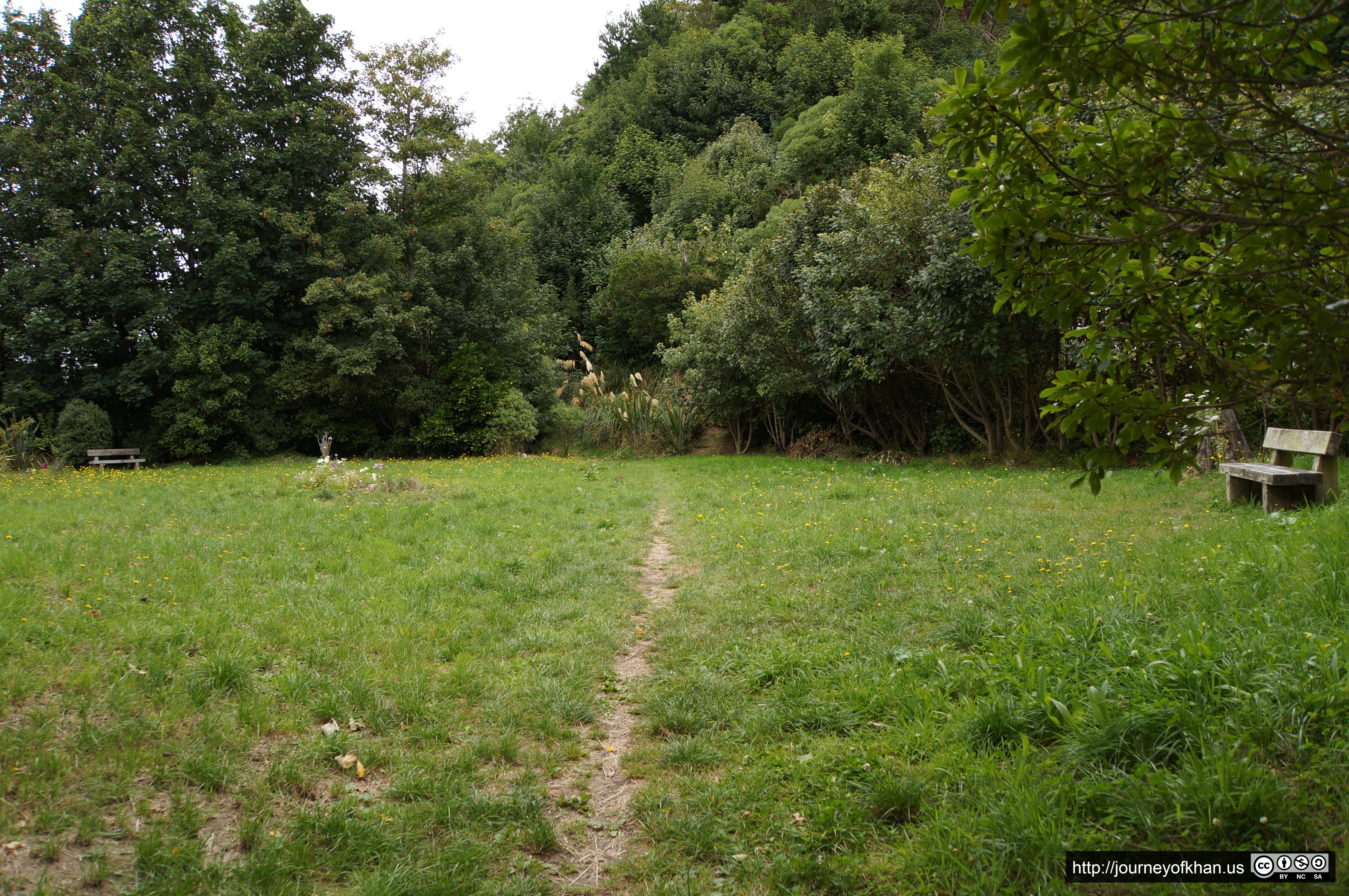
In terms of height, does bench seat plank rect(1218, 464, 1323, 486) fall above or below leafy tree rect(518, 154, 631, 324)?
below

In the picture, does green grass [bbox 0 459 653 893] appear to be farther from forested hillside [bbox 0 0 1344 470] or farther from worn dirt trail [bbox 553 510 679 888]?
forested hillside [bbox 0 0 1344 470]

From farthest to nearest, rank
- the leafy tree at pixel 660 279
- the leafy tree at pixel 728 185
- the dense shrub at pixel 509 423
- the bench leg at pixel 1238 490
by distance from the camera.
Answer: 1. the leafy tree at pixel 728 185
2. the leafy tree at pixel 660 279
3. the dense shrub at pixel 509 423
4. the bench leg at pixel 1238 490

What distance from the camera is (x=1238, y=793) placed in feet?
6.98

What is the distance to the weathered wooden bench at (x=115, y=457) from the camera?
17.8 meters

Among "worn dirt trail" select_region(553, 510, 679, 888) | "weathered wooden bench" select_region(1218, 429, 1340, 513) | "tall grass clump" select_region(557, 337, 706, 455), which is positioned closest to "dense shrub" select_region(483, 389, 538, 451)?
"tall grass clump" select_region(557, 337, 706, 455)

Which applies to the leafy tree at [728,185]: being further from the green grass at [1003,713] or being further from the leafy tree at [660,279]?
the green grass at [1003,713]

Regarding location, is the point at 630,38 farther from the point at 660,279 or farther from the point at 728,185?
the point at 660,279

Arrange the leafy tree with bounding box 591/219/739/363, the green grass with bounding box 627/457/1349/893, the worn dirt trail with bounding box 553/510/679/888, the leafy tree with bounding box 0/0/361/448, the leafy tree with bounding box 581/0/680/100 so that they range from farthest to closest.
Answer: the leafy tree with bounding box 581/0/680/100 < the leafy tree with bounding box 591/219/739/363 < the leafy tree with bounding box 0/0/361/448 < the worn dirt trail with bounding box 553/510/679/888 < the green grass with bounding box 627/457/1349/893

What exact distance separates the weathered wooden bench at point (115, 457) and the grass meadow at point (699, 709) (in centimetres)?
1424

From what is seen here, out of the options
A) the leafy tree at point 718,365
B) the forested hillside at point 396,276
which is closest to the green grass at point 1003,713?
the forested hillside at point 396,276

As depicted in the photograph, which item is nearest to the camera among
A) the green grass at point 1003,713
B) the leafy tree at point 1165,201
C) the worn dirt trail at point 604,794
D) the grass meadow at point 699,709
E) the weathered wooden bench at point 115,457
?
the leafy tree at point 1165,201

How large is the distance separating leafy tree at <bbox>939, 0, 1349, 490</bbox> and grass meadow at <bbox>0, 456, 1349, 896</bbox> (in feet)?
3.92

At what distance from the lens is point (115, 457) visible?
742 inches

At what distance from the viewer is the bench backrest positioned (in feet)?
18.9
